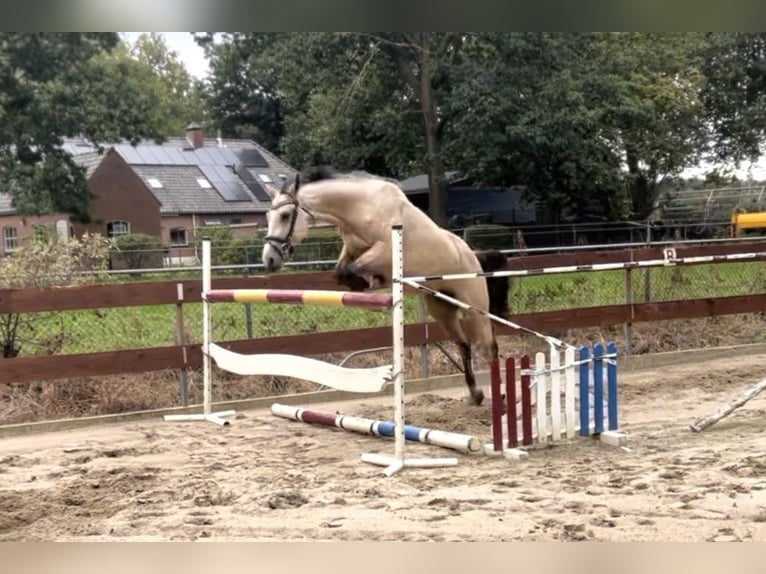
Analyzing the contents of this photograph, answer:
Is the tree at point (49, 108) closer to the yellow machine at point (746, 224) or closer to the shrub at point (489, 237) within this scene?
the shrub at point (489, 237)

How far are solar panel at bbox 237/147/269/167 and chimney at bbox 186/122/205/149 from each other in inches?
16.9

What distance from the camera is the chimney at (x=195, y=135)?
6.34 meters

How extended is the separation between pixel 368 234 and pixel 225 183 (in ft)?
7.30

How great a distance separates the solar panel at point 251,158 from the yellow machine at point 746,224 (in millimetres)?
4545

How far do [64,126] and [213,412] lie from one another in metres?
5.34

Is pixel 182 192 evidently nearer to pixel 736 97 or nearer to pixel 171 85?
pixel 171 85

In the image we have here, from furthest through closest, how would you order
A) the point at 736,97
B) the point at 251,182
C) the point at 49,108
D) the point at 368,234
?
the point at 49,108, the point at 736,97, the point at 251,182, the point at 368,234

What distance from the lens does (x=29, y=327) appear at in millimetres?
4867

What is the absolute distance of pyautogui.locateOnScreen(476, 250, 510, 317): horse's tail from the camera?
4.66 m

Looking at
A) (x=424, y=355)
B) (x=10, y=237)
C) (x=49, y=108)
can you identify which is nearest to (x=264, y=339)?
(x=424, y=355)

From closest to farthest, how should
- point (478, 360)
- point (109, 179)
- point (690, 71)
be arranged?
point (478, 360), point (109, 179), point (690, 71)

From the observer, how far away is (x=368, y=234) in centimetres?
403
